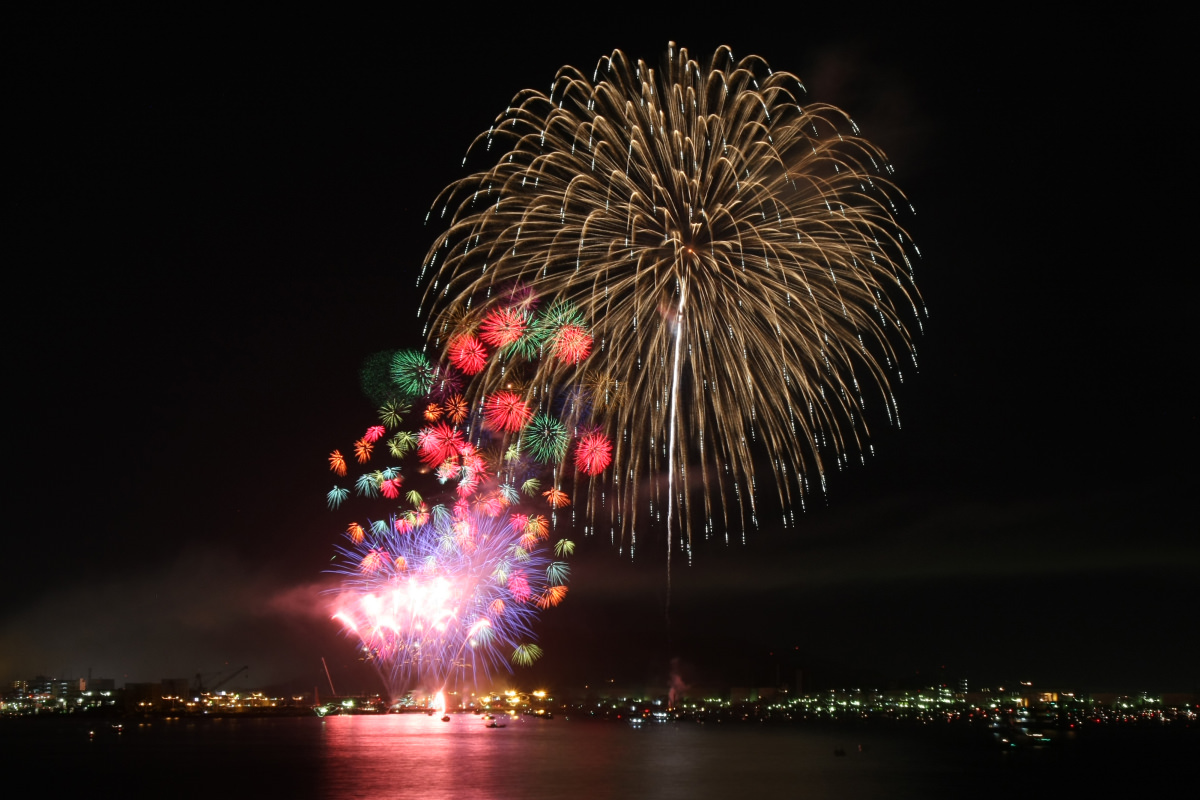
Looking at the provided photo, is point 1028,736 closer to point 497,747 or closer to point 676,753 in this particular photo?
point 676,753

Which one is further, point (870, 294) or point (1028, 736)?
point (1028, 736)

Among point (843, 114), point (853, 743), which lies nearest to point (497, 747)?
point (853, 743)

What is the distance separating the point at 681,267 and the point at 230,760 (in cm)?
5844

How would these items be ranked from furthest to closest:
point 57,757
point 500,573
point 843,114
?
point 57,757 → point 500,573 → point 843,114

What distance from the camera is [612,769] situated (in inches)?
2490

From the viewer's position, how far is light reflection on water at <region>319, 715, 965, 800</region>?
4991cm

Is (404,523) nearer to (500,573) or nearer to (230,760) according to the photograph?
(500,573)

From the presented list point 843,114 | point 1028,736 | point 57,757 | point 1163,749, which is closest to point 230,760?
point 57,757

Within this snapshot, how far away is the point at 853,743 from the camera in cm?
11019

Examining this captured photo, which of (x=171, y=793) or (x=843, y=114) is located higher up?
(x=843, y=114)

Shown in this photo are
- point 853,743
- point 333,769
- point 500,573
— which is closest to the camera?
point 500,573

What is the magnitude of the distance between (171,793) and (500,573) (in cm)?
2262

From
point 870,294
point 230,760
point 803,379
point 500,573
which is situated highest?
point 870,294

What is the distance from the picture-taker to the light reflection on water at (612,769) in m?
49.9
